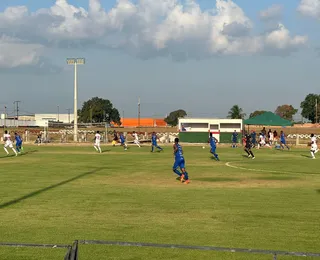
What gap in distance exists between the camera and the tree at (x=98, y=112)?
15693 cm

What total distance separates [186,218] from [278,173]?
540 inches

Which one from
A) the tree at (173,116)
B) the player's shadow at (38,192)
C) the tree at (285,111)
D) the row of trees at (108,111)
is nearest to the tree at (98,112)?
the row of trees at (108,111)

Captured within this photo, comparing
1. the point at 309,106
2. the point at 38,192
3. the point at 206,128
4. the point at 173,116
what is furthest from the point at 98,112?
the point at 38,192

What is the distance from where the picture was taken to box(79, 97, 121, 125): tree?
156925 millimetres

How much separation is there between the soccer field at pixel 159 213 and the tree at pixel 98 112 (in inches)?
5253

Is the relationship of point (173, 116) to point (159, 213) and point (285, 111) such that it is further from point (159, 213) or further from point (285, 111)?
point (159, 213)

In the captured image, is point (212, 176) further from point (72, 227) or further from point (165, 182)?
point (72, 227)

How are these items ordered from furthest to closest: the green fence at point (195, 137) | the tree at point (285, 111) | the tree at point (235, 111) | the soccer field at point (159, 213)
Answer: the tree at point (285, 111) < the tree at point (235, 111) < the green fence at point (195, 137) < the soccer field at point (159, 213)

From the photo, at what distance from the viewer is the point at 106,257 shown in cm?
893

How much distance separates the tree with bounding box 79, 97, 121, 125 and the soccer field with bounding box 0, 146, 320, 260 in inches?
5253

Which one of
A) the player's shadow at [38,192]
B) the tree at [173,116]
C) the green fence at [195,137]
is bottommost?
the player's shadow at [38,192]

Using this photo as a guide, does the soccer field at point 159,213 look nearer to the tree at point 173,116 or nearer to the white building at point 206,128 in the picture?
the white building at point 206,128

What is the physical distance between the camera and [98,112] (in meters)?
157

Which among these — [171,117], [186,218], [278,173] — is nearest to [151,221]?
[186,218]
